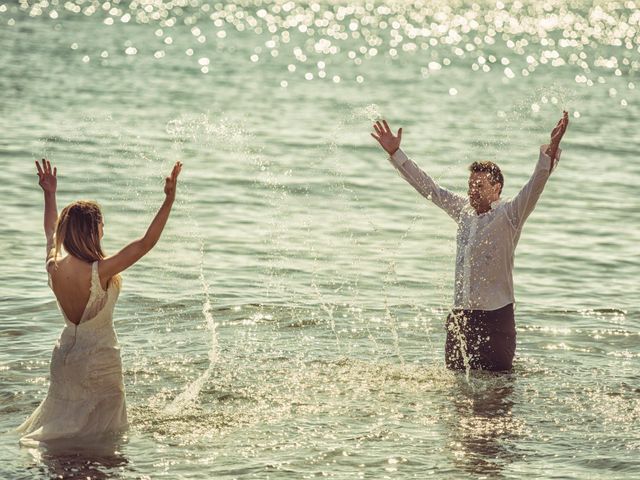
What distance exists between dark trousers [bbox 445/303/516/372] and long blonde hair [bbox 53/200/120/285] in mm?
3672

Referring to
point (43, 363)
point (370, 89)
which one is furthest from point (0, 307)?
point (370, 89)

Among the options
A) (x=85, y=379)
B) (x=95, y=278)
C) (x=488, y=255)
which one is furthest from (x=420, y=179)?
(x=85, y=379)

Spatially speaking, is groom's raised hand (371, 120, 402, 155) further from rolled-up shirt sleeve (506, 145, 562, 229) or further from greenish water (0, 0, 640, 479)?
greenish water (0, 0, 640, 479)

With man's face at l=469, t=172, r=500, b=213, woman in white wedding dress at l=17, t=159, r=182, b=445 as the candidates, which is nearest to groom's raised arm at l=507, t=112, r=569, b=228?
man's face at l=469, t=172, r=500, b=213

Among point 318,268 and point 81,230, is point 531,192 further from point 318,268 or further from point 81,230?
point 318,268

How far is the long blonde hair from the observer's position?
30.2ft

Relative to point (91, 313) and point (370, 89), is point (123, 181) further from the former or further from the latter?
point (370, 89)

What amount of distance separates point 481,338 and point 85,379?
374cm

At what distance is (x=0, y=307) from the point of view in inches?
564

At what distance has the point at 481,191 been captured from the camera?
11.4 m

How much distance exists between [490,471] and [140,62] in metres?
35.5

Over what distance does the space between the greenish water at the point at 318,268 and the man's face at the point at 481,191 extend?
1603 mm

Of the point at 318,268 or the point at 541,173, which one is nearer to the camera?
the point at 541,173

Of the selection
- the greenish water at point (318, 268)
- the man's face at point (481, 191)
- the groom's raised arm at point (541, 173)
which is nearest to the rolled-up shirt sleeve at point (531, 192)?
the groom's raised arm at point (541, 173)
